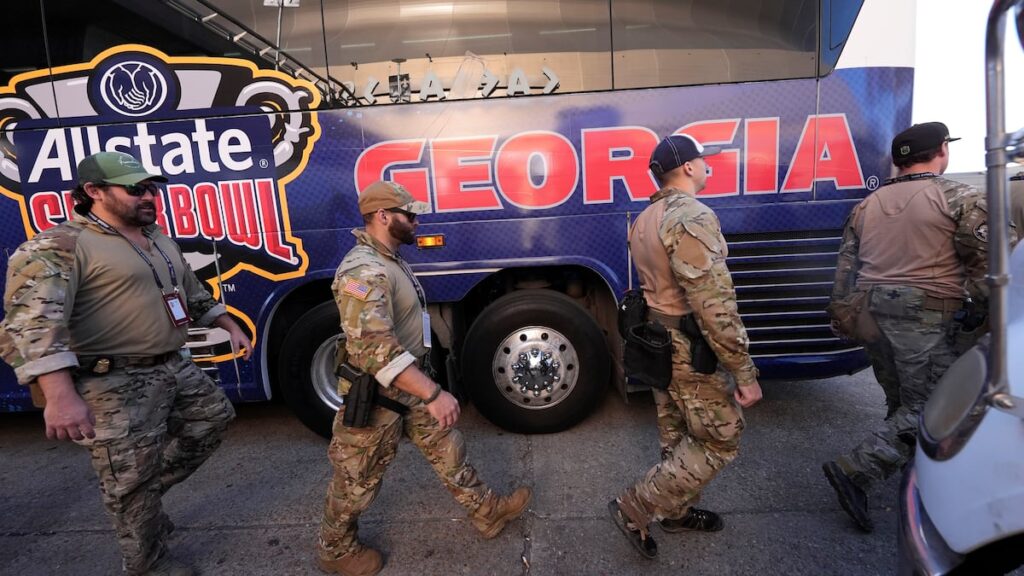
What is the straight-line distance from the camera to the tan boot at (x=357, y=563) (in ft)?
7.42

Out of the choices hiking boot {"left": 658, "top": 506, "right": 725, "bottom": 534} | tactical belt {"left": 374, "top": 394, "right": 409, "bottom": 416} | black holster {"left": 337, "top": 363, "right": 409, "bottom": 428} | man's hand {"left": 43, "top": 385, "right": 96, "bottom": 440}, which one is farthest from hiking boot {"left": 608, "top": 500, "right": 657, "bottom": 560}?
man's hand {"left": 43, "top": 385, "right": 96, "bottom": 440}

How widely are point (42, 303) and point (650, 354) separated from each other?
2.32 metres

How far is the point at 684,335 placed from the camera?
2.15 metres

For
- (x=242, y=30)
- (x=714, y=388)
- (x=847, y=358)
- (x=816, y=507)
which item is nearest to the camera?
(x=714, y=388)

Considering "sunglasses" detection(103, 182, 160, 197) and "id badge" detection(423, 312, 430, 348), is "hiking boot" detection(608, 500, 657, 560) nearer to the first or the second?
"id badge" detection(423, 312, 430, 348)

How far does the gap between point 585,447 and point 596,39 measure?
2579 millimetres

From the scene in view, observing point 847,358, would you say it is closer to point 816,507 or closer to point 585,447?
point 816,507

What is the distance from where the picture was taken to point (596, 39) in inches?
122

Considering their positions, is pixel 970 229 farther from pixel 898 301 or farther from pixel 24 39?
pixel 24 39

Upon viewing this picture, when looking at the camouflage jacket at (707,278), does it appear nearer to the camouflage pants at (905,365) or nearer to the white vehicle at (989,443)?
the white vehicle at (989,443)

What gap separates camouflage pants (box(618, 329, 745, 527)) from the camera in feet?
7.02

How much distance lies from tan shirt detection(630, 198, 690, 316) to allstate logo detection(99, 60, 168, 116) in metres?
3.00

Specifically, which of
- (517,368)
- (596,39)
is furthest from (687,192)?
(517,368)

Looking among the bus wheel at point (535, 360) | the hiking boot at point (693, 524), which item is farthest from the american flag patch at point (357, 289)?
the hiking boot at point (693, 524)
